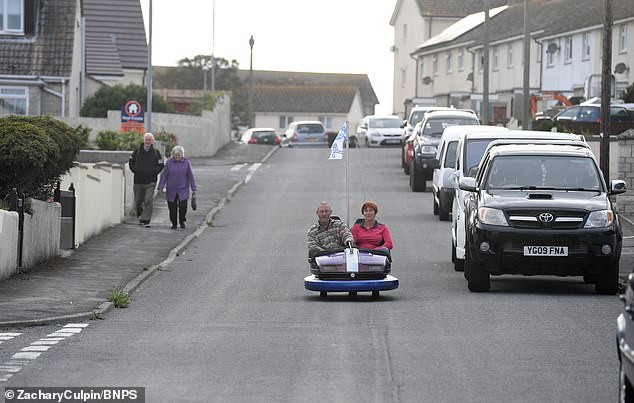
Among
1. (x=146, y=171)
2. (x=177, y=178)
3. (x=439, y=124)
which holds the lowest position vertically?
(x=177, y=178)

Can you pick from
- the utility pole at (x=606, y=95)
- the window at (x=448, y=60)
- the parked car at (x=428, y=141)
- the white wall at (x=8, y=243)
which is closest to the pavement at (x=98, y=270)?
the white wall at (x=8, y=243)

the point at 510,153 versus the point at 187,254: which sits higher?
the point at 510,153

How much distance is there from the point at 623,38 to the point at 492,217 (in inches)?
1774

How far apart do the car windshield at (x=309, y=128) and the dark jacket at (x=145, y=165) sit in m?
39.0

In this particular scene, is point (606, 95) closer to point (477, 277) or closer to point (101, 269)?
point (477, 277)

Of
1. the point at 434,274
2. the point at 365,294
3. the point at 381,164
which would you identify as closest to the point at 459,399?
the point at 365,294

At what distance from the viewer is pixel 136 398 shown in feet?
32.4

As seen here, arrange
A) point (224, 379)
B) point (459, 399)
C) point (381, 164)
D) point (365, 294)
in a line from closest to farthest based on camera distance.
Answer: point (459, 399)
point (224, 379)
point (365, 294)
point (381, 164)

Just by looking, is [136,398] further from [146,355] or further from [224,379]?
[146,355]

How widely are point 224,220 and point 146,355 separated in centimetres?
1929

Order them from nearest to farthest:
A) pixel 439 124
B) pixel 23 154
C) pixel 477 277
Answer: pixel 477 277, pixel 23 154, pixel 439 124

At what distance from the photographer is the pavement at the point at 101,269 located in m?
Answer: 15.9

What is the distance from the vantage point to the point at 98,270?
68.2ft

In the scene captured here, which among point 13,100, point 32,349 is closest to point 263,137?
point 13,100
